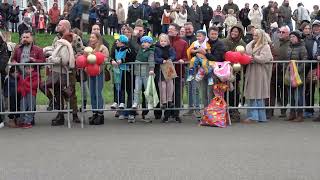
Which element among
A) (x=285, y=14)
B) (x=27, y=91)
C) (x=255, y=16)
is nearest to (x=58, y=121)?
(x=27, y=91)

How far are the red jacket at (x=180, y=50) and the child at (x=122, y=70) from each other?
84 cm

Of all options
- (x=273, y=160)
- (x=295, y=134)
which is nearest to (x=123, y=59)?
(x=295, y=134)

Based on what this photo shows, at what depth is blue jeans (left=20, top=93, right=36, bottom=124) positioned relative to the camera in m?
11.4

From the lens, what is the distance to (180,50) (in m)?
12.0

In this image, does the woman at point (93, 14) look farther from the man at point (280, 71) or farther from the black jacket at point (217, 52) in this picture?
the black jacket at point (217, 52)

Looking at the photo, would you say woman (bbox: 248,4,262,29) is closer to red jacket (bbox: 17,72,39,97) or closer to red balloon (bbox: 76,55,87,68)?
red balloon (bbox: 76,55,87,68)

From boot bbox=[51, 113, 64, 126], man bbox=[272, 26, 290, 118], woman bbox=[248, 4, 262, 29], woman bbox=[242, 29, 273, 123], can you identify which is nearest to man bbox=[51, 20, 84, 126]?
boot bbox=[51, 113, 64, 126]

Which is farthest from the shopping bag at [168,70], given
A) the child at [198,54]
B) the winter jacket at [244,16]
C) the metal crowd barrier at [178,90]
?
the winter jacket at [244,16]

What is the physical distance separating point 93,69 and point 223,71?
2.43 meters

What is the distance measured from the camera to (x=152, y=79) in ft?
37.7

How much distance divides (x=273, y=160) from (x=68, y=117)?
451 centimetres

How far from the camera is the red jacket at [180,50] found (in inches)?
467

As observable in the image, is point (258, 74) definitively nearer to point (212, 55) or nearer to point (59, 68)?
point (212, 55)

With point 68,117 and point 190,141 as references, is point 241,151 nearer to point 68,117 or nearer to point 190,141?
point 190,141
